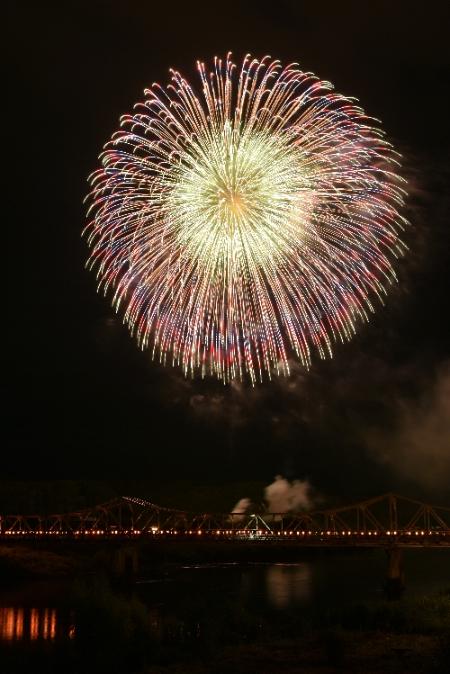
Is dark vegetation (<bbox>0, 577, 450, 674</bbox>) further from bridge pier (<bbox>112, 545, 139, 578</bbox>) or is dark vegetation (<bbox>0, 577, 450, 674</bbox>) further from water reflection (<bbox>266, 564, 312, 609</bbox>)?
bridge pier (<bbox>112, 545, 139, 578</bbox>)

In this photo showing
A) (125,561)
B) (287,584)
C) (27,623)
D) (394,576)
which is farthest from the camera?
(125,561)

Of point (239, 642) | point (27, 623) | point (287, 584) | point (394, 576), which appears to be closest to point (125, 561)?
point (287, 584)

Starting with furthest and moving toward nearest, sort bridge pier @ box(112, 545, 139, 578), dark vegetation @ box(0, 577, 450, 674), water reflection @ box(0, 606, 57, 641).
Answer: bridge pier @ box(112, 545, 139, 578), water reflection @ box(0, 606, 57, 641), dark vegetation @ box(0, 577, 450, 674)

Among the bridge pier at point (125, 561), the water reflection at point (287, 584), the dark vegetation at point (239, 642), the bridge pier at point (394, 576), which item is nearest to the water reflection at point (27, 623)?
the dark vegetation at point (239, 642)

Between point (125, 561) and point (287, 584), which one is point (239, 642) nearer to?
point (287, 584)

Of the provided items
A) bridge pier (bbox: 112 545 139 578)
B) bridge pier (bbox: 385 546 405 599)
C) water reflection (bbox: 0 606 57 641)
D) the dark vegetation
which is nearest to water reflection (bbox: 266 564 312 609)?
bridge pier (bbox: 385 546 405 599)

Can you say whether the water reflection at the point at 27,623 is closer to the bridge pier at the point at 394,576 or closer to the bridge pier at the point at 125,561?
the bridge pier at the point at 394,576

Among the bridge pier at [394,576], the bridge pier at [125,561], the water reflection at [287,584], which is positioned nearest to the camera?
the water reflection at [287,584]
